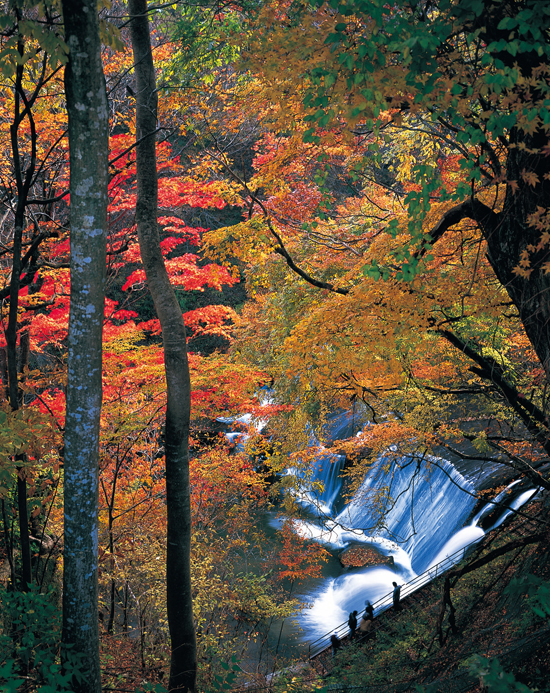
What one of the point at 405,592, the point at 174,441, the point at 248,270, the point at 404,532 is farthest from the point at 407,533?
the point at 174,441

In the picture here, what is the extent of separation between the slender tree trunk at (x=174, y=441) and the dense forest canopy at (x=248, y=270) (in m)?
0.02

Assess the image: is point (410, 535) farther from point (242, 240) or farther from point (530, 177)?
point (530, 177)

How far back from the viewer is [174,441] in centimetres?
457

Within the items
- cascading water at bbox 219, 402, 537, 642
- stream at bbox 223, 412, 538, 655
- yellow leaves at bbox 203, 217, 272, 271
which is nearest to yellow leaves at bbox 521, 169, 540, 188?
yellow leaves at bbox 203, 217, 272, 271

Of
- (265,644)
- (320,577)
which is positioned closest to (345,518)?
(320,577)

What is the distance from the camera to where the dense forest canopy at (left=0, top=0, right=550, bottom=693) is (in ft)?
8.89

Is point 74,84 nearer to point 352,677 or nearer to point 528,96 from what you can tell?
point 528,96

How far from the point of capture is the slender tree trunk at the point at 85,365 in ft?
8.98

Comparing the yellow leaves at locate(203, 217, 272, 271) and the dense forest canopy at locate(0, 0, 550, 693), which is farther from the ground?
the yellow leaves at locate(203, 217, 272, 271)

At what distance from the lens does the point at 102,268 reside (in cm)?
290

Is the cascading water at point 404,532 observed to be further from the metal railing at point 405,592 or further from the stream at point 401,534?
the metal railing at point 405,592

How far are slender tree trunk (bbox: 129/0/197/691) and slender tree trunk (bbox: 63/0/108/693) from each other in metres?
1.61

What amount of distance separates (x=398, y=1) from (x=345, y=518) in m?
12.6

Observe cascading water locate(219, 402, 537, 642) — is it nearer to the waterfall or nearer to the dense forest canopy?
the waterfall
